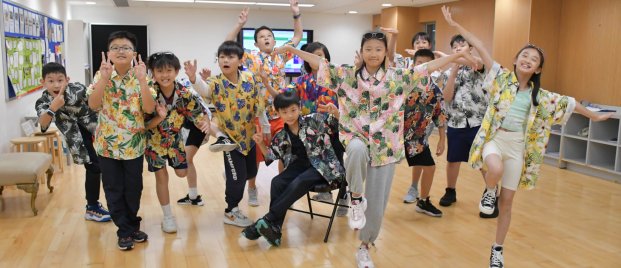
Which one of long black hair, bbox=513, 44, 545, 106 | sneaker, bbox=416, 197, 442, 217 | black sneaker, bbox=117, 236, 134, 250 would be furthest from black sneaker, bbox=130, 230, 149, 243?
long black hair, bbox=513, 44, 545, 106

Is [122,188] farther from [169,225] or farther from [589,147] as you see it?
[589,147]

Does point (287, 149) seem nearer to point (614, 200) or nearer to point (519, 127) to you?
point (519, 127)

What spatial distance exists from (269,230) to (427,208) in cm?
156

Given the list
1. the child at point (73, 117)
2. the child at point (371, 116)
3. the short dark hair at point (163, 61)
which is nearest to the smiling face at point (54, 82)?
the child at point (73, 117)

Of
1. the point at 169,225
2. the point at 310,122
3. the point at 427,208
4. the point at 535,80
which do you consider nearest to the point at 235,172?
the point at 169,225

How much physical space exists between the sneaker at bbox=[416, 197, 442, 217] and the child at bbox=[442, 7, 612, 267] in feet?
4.12

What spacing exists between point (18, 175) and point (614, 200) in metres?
5.27

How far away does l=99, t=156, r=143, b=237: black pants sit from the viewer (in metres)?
3.43

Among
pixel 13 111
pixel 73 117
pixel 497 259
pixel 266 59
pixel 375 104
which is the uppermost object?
pixel 266 59

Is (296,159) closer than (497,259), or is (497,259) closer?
(497,259)

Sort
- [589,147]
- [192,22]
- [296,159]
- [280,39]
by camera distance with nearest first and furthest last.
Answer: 1. [296,159]
2. [589,147]
3. [192,22]
4. [280,39]

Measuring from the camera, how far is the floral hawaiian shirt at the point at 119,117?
335 centimetres

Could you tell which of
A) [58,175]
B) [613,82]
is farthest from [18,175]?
[613,82]

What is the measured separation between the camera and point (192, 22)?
12531mm
